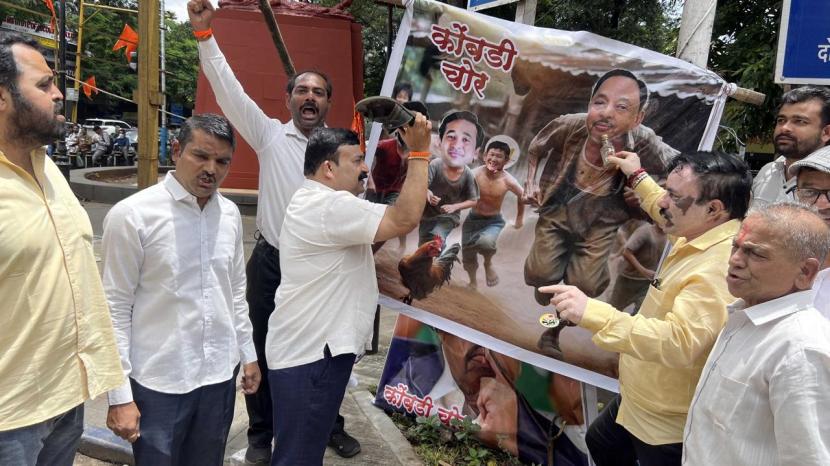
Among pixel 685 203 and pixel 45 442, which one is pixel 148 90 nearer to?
pixel 45 442

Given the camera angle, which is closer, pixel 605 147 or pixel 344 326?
pixel 344 326

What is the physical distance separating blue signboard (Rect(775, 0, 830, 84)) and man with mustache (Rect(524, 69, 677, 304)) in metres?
1.03

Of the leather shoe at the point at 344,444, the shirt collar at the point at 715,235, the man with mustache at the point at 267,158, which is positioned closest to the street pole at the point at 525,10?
the man with mustache at the point at 267,158

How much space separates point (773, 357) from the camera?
1330mm

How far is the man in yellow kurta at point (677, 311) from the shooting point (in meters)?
1.66

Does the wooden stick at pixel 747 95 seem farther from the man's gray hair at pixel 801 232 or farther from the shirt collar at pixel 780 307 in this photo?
the shirt collar at pixel 780 307

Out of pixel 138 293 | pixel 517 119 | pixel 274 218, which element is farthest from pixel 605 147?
pixel 138 293

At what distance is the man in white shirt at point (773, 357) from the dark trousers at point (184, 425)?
1666 millimetres

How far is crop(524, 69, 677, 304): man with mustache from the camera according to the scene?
94.9 inches

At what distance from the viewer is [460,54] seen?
2.76m

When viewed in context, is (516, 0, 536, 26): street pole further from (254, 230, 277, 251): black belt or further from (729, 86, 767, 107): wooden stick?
(254, 230, 277, 251): black belt

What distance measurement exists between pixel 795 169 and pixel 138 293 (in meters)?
2.36

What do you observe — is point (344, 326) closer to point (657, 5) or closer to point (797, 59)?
point (797, 59)

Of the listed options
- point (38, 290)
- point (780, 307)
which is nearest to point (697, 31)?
point (780, 307)
